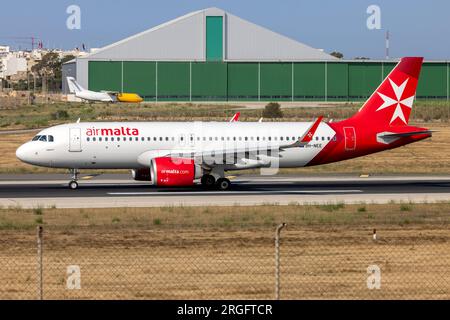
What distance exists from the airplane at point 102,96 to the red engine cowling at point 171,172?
296 feet

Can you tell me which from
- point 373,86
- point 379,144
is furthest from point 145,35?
point 379,144

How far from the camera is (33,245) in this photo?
82.4 feet

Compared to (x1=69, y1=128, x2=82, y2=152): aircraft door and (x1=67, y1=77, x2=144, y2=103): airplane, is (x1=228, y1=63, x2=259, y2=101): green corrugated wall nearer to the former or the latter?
(x1=67, y1=77, x2=144, y2=103): airplane

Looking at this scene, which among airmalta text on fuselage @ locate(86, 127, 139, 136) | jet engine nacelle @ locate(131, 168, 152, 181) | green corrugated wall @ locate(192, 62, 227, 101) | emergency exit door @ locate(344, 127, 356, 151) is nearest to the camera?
airmalta text on fuselage @ locate(86, 127, 139, 136)

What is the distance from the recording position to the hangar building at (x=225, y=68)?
443 feet

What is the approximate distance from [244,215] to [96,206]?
275 inches

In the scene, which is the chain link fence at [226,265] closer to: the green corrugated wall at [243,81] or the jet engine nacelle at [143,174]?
the jet engine nacelle at [143,174]

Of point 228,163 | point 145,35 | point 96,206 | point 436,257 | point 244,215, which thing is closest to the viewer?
point 436,257

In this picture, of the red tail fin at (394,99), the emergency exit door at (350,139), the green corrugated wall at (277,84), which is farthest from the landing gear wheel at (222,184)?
the green corrugated wall at (277,84)

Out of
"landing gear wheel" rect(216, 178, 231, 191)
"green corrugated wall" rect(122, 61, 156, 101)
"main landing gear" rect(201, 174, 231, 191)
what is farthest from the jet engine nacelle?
"green corrugated wall" rect(122, 61, 156, 101)

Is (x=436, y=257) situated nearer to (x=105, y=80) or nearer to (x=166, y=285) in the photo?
(x=166, y=285)

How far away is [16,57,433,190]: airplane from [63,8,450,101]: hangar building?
8938cm

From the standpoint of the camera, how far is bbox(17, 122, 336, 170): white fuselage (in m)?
44.0

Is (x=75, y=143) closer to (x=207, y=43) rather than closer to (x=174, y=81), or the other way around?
(x=207, y=43)
